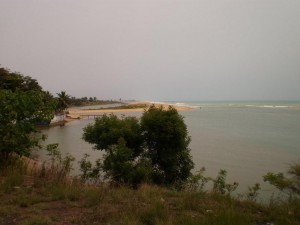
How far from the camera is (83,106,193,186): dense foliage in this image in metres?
17.0

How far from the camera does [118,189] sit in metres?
8.05

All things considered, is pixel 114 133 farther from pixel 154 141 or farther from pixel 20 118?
pixel 20 118

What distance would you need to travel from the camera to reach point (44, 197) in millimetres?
6938

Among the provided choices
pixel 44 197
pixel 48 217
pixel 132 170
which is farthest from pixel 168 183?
pixel 48 217

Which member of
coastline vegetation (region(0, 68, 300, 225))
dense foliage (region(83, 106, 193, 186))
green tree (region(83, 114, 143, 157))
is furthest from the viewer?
green tree (region(83, 114, 143, 157))

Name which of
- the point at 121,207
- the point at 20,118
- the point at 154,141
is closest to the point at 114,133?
the point at 154,141

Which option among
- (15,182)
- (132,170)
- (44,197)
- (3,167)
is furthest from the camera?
(132,170)

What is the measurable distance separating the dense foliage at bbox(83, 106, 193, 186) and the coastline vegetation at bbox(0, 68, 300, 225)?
54 mm

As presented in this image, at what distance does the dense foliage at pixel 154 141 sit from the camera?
17016 mm

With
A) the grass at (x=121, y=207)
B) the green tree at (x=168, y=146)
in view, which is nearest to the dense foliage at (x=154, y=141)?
the green tree at (x=168, y=146)

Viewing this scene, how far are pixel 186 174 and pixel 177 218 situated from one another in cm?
1208

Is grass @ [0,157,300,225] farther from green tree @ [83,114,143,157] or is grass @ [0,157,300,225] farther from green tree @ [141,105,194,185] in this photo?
green tree @ [83,114,143,157]

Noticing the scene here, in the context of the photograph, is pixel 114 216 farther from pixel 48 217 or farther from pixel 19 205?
pixel 19 205

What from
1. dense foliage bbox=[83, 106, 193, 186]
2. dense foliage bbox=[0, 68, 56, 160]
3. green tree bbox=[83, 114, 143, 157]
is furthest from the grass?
green tree bbox=[83, 114, 143, 157]
